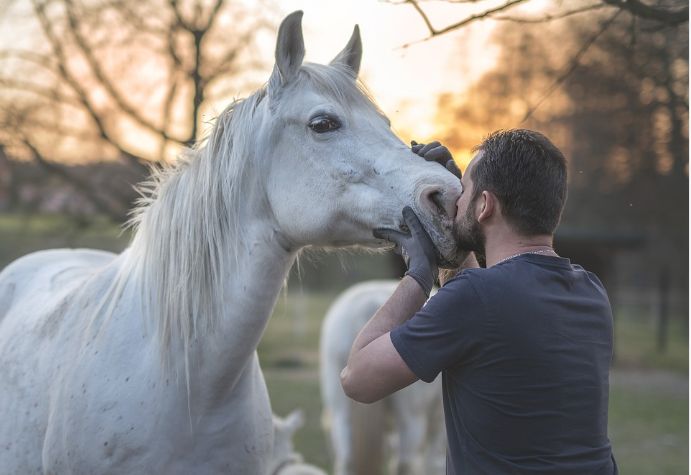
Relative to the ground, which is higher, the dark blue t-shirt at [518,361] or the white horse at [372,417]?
the dark blue t-shirt at [518,361]

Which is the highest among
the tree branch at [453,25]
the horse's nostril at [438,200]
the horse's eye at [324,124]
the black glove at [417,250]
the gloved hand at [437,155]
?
the tree branch at [453,25]

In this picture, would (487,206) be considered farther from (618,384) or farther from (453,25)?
(618,384)

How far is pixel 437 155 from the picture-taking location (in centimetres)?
220

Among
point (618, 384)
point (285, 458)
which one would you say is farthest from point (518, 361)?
point (618, 384)

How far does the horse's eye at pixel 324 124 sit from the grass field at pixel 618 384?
98.3 inches

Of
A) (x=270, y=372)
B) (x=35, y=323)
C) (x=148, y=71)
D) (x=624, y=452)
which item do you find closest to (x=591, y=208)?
(x=270, y=372)

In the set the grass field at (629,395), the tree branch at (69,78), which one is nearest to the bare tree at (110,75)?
the tree branch at (69,78)

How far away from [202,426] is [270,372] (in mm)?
10813

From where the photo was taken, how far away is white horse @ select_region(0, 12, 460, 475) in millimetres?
2291

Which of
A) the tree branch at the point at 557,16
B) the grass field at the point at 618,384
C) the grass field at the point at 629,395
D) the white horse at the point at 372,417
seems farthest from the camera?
the grass field at the point at 618,384

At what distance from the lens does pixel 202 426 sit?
93.9 inches

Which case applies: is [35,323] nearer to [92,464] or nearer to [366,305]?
[92,464]

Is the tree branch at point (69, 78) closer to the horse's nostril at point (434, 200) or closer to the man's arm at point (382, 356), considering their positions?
the horse's nostril at point (434, 200)

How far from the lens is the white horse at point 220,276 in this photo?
7.52 feet
